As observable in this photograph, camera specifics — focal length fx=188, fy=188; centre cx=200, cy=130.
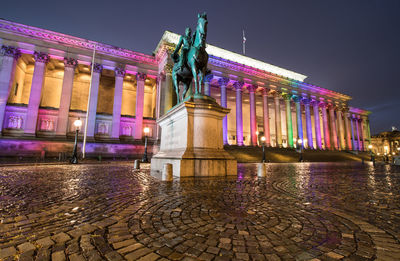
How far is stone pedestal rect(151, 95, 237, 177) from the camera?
670 cm

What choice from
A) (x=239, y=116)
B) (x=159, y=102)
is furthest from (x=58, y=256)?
(x=239, y=116)

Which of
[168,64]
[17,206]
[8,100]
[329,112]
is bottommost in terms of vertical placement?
[17,206]

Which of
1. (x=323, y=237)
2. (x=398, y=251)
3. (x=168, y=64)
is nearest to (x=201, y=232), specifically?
(x=323, y=237)

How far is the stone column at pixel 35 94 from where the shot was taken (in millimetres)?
24594

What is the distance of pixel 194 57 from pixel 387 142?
97.8 metres

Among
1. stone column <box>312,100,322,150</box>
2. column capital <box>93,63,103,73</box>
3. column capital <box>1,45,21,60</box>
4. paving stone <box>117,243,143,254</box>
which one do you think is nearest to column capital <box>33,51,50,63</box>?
column capital <box>1,45,21,60</box>

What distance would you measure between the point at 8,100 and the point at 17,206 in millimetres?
32961

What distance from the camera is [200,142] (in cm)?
704

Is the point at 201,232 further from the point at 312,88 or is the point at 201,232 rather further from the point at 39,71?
the point at 312,88

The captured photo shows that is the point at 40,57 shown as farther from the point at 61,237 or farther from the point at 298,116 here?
the point at 298,116

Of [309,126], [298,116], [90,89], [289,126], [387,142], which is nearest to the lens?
[90,89]

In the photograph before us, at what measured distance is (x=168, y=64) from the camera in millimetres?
29234

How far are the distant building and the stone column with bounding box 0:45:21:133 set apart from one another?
3995 inches

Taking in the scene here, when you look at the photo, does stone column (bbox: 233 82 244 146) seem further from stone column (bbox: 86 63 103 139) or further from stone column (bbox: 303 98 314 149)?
stone column (bbox: 86 63 103 139)
